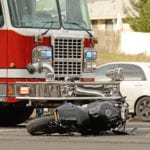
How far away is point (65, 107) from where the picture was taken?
13.5m

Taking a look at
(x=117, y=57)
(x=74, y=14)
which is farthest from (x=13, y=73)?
(x=117, y=57)

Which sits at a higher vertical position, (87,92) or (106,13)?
(106,13)

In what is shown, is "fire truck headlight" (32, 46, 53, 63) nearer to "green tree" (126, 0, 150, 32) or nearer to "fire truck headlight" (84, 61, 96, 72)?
"fire truck headlight" (84, 61, 96, 72)

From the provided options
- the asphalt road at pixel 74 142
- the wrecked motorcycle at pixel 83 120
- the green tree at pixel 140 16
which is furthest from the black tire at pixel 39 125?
the green tree at pixel 140 16

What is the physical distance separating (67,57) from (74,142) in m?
3.89

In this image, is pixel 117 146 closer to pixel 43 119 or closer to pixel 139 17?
pixel 43 119

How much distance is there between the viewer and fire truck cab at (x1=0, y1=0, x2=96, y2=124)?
51.4 ft

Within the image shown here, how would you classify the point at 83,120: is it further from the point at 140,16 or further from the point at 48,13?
the point at 140,16

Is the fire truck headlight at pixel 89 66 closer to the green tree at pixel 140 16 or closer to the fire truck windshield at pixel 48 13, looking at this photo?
the fire truck windshield at pixel 48 13

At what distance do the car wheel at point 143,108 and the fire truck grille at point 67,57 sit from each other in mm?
4163

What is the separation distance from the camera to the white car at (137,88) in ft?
66.6

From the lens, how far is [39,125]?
1362 centimetres

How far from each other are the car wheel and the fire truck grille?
13.7ft

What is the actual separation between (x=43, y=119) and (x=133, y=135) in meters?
1.76
